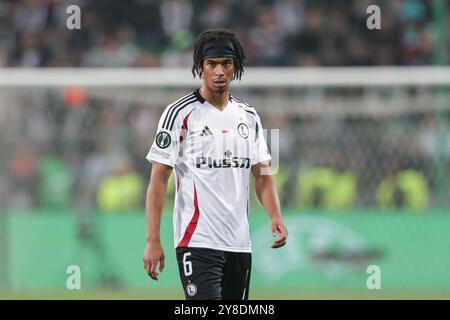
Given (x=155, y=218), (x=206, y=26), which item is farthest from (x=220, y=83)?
(x=206, y=26)

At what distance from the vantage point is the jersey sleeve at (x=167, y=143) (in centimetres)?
665

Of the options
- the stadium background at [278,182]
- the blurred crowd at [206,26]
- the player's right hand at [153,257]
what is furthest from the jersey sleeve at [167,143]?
the blurred crowd at [206,26]

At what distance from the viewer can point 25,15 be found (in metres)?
18.8

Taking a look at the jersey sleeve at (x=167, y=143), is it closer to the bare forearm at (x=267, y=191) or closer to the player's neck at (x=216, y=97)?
the player's neck at (x=216, y=97)

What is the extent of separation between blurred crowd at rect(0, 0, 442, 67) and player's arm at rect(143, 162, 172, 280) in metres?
10.4

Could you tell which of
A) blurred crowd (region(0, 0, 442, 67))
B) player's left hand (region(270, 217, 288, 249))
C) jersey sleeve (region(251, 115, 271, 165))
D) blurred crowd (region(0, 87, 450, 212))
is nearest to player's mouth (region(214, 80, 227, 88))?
jersey sleeve (region(251, 115, 271, 165))

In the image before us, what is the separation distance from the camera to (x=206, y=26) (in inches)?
722

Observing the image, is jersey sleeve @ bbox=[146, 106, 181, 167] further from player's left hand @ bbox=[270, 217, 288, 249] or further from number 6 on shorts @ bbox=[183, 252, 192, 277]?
player's left hand @ bbox=[270, 217, 288, 249]

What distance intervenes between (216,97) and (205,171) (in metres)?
0.44

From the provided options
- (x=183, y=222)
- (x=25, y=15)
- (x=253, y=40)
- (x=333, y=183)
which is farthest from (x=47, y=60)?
(x=183, y=222)

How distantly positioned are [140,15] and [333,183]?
6.01 m

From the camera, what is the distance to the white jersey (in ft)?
22.0

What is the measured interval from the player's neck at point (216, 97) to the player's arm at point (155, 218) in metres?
0.47

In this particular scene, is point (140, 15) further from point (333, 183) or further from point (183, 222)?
point (183, 222)
